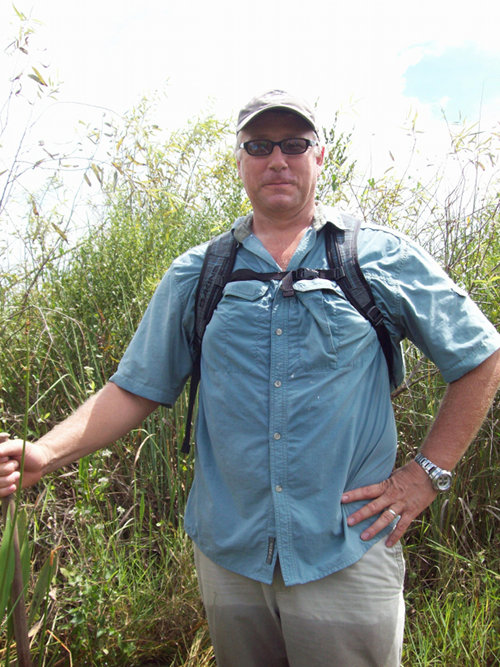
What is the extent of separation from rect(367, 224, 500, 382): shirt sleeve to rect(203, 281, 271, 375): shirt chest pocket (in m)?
0.37

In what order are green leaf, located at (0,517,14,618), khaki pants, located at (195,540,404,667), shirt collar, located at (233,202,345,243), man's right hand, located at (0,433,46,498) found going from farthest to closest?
shirt collar, located at (233,202,345,243) < khaki pants, located at (195,540,404,667) < man's right hand, located at (0,433,46,498) < green leaf, located at (0,517,14,618)

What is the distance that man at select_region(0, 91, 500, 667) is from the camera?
1.67 meters

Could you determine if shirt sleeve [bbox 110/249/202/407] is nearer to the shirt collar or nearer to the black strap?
the shirt collar

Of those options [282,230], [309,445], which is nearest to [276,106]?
[282,230]

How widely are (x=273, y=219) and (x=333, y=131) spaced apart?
215cm

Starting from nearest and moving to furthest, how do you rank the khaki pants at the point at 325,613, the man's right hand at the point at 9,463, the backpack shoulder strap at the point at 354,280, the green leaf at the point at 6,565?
1. the green leaf at the point at 6,565
2. the man's right hand at the point at 9,463
3. the khaki pants at the point at 325,613
4. the backpack shoulder strap at the point at 354,280

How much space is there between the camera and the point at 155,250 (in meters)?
3.48

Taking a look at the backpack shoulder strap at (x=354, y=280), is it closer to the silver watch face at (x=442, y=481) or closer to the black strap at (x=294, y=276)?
the black strap at (x=294, y=276)

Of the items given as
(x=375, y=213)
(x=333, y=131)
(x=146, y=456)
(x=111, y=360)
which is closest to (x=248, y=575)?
(x=146, y=456)

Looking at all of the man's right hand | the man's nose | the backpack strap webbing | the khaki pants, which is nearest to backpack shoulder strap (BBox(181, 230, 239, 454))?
the backpack strap webbing

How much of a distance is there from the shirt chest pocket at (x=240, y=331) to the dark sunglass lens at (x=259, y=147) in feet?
1.64

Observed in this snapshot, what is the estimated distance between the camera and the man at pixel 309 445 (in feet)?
5.49

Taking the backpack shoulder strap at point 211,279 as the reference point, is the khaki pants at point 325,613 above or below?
below

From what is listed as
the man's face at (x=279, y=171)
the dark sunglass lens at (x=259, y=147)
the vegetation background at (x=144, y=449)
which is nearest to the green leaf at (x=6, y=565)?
the vegetation background at (x=144, y=449)
